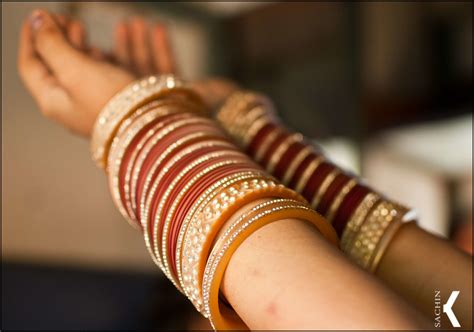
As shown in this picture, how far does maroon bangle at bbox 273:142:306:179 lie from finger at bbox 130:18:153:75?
182mm

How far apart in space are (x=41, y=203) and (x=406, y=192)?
0.67 metres

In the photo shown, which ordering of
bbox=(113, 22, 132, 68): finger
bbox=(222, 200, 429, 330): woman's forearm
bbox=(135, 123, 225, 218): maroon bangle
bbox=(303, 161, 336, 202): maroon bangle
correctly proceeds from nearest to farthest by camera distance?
bbox=(222, 200, 429, 330): woman's forearm < bbox=(135, 123, 225, 218): maroon bangle < bbox=(303, 161, 336, 202): maroon bangle < bbox=(113, 22, 132, 68): finger

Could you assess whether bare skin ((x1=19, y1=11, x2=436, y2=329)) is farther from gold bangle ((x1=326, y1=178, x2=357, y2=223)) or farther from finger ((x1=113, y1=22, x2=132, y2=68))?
finger ((x1=113, y1=22, x2=132, y2=68))

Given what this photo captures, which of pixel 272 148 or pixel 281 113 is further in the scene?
pixel 281 113

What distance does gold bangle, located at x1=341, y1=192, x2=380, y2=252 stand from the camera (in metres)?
0.41

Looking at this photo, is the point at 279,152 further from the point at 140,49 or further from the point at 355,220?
the point at 140,49

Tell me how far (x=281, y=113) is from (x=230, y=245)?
0.62 m

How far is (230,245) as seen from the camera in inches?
10.9

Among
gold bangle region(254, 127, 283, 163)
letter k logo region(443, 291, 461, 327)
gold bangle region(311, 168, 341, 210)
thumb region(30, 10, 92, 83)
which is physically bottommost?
letter k logo region(443, 291, 461, 327)

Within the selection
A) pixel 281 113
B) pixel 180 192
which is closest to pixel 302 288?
pixel 180 192

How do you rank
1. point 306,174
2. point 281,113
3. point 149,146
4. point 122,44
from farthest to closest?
1. point 281,113
2. point 122,44
3. point 306,174
4. point 149,146

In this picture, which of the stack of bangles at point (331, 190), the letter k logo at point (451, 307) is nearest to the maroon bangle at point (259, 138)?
the stack of bangles at point (331, 190)

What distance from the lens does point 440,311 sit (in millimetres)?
372

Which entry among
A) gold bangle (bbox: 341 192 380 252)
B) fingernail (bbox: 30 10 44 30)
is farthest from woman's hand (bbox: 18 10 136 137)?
gold bangle (bbox: 341 192 380 252)
